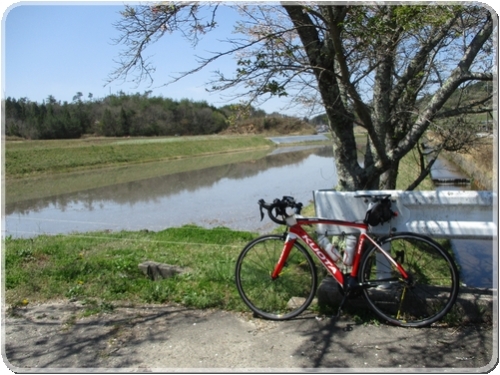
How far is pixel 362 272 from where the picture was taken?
4.23m

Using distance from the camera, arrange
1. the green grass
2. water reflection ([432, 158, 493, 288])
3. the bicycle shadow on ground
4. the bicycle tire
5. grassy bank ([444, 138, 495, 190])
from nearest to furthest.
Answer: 1. the bicycle shadow on ground
2. the bicycle tire
3. the green grass
4. water reflection ([432, 158, 493, 288])
5. grassy bank ([444, 138, 495, 190])

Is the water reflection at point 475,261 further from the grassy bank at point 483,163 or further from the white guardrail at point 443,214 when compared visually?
the white guardrail at point 443,214

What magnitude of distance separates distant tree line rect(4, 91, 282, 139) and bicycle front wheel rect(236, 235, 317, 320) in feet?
19.2

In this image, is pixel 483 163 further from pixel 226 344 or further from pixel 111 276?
pixel 226 344

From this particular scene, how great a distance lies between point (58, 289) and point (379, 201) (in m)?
3.31

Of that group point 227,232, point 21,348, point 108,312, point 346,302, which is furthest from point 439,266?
point 227,232

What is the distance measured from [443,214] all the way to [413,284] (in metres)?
0.70

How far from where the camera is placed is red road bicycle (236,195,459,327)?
4137 mm

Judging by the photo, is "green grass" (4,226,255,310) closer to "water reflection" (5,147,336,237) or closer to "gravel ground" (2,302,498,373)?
"gravel ground" (2,302,498,373)

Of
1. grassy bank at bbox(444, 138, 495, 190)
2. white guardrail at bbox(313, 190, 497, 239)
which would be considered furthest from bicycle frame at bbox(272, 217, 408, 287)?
grassy bank at bbox(444, 138, 495, 190)

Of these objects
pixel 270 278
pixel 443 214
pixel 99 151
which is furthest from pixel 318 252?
pixel 99 151

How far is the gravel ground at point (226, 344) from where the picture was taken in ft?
11.5

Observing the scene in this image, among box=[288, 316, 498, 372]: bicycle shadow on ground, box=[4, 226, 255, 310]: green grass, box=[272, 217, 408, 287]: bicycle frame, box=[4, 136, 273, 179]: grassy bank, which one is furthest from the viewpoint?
box=[4, 136, 273, 179]: grassy bank

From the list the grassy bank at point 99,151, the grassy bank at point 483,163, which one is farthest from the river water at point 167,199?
the grassy bank at point 483,163
